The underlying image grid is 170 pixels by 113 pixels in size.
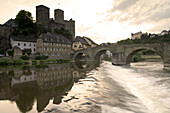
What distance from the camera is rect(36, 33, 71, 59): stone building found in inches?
1677

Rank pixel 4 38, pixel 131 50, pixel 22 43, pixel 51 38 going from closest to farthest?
1. pixel 131 50
2. pixel 22 43
3. pixel 4 38
4. pixel 51 38

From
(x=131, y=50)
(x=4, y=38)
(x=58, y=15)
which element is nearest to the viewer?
(x=131, y=50)

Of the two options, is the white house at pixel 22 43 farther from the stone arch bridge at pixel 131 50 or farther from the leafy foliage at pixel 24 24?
the stone arch bridge at pixel 131 50

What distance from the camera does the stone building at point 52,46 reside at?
42597 millimetres

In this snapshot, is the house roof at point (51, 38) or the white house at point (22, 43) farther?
the house roof at point (51, 38)

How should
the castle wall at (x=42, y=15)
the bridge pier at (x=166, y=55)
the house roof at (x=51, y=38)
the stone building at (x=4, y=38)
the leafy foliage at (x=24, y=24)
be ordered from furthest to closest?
the castle wall at (x=42, y=15) < the leafy foliage at (x=24, y=24) < the house roof at (x=51, y=38) < the stone building at (x=4, y=38) < the bridge pier at (x=166, y=55)

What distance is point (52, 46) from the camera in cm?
4509

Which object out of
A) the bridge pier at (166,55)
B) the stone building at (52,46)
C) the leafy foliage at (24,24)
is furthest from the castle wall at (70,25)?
the bridge pier at (166,55)

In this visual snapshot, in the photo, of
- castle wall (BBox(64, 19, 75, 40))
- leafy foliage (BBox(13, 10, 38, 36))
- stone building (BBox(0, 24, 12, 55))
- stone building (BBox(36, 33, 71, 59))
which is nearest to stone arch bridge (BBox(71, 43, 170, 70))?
stone building (BBox(36, 33, 71, 59))

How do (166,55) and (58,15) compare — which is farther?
(58,15)

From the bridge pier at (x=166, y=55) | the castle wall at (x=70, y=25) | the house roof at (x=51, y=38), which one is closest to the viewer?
the bridge pier at (x=166, y=55)

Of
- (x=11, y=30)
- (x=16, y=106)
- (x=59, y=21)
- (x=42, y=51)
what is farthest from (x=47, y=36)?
(x=16, y=106)

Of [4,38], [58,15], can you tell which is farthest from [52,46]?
[58,15]

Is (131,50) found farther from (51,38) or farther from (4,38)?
(4,38)
